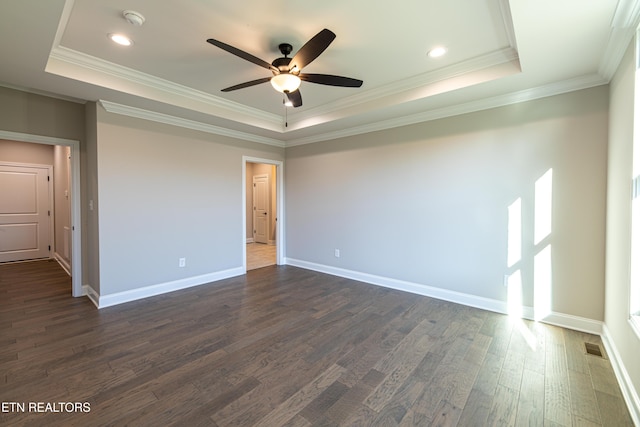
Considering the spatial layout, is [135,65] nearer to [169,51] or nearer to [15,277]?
[169,51]

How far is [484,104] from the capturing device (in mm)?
3324

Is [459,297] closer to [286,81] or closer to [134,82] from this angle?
[286,81]

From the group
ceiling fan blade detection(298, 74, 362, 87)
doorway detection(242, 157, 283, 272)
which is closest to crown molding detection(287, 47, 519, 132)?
ceiling fan blade detection(298, 74, 362, 87)

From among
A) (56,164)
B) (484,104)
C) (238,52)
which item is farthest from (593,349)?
(56,164)

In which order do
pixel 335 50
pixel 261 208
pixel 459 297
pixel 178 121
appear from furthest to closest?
pixel 261 208 < pixel 178 121 < pixel 459 297 < pixel 335 50

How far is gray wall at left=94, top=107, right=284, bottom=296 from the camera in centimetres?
352

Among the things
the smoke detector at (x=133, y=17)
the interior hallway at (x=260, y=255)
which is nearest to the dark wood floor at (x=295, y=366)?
the interior hallway at (x=260, y=255)

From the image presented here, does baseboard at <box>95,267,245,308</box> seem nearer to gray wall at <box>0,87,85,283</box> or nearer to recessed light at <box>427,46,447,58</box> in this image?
gray wall at <box>0,87,85,283</box>

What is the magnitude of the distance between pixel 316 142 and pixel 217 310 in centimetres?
338

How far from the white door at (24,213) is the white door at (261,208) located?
4871 millimetres

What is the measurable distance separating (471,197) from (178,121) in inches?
169

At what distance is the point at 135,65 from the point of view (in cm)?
295

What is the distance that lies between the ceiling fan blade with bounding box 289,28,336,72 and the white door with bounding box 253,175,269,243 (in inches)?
246

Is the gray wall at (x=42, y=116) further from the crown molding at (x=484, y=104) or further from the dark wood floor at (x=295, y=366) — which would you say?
the crown molding at (x=484, y=104)
